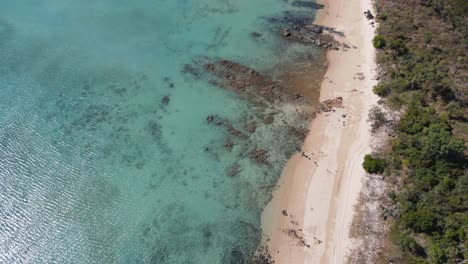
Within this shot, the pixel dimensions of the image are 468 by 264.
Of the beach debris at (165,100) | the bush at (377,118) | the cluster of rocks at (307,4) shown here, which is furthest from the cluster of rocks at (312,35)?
the beach debris at (165,100)

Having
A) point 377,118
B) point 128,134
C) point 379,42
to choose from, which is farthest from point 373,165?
point 128,134

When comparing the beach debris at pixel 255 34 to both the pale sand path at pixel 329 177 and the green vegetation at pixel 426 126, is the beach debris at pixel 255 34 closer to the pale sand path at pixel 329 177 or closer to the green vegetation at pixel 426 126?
the pale sand path at pixel 329 177

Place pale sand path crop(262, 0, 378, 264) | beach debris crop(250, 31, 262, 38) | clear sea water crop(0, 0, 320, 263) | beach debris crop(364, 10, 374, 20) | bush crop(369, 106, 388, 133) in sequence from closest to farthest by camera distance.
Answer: pale sand path crop(262, 0, 378, 264) → clear sea water crop(0, 0, 320, 263) → bush crop(369, 106, 388, 133) → beach debris crop(250, 31, 262, 38) → beach debris crop(364, 10, 374, 20)

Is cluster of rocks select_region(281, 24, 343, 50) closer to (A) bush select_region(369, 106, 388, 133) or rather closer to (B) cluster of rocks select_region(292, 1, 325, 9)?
(B) cluster of rocks select_region(292, 1, 325, 9)

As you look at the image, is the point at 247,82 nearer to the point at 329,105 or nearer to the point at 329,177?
the point at 329,105

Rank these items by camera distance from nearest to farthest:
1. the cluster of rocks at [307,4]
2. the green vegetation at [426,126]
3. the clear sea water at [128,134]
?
1. the green vegetation at [426,126]
2. the clear sea water at [128,134]
3. the cluster of rocks at [307,4]

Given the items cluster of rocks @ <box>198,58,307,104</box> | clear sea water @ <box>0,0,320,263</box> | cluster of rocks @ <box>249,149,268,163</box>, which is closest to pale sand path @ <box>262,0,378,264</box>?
clear sea water @ <box>0,0,320,263</box>
